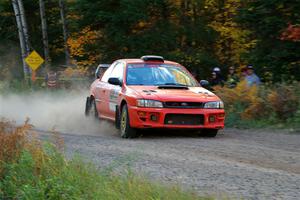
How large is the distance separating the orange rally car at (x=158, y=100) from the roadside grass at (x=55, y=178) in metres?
4.00

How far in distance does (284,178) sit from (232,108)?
352 inches

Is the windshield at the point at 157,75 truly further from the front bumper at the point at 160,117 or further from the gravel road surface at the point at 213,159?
the front bumper at the point at 160,117

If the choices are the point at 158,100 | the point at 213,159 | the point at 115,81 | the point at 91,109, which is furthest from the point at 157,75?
the point at 213,159

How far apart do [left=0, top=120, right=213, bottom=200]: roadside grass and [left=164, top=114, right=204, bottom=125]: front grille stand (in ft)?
14.0

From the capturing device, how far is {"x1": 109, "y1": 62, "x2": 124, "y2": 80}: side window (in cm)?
1426

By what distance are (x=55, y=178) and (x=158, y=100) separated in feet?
18.1

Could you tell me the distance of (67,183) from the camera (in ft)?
23.5

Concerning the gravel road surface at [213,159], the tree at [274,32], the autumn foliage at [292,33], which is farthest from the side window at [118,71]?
the tree at [274,32]

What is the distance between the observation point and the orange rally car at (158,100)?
12.6m

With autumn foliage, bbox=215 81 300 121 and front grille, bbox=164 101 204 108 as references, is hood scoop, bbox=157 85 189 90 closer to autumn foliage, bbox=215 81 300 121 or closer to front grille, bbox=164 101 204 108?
front grille, bbox=164 101 204 108

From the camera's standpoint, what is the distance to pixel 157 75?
1408 centimetres

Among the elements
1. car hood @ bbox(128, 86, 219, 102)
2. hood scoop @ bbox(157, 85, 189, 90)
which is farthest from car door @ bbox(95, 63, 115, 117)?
hood scoop @ bbox(157, 85, 189, 90)

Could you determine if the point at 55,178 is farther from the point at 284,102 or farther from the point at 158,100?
the point at 284,102

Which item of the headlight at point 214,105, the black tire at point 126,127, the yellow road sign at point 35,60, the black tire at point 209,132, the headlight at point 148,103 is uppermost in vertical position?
the headlight at point 148,103
